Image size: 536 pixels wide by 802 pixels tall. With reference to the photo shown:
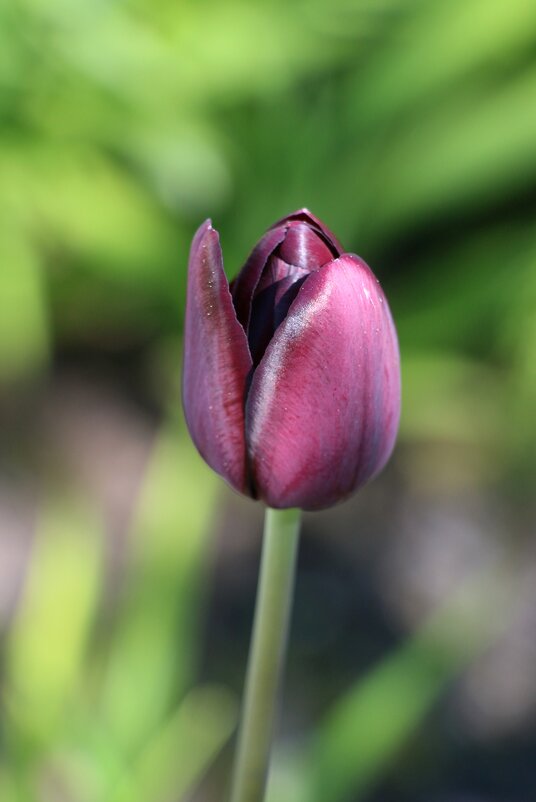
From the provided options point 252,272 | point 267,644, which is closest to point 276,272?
point 252,272

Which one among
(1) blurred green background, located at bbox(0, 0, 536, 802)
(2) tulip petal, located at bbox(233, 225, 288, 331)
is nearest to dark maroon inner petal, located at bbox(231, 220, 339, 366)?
(2) tulip petal, located at bbox(233, 225, 288, 331)

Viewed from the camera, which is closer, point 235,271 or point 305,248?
point 305,248

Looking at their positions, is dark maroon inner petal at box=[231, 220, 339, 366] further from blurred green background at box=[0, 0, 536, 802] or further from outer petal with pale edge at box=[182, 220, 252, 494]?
blurred green background at box=[0, 0, 536, 802]

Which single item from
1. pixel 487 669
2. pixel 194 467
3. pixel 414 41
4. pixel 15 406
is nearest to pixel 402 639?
pixel 487 669

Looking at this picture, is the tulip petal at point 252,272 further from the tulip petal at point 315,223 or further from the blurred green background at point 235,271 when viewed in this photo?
the blurred green background at point 235,271

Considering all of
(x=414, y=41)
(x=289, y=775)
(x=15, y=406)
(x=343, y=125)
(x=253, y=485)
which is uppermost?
(x=414, y=41)

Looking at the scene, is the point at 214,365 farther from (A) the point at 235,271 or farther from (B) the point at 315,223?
(A) the point at 235,271

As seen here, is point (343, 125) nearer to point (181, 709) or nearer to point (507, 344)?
point (507, 344)
